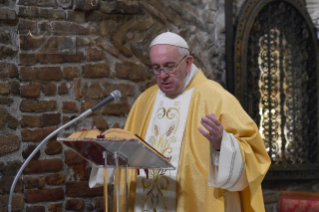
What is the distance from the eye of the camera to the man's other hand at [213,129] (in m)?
2.44

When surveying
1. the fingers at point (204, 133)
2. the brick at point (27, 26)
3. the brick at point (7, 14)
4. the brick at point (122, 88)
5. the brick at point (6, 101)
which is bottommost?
the fingers at point (204, 133)

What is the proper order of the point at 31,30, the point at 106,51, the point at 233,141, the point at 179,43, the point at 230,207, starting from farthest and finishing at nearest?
the point at 106,51 → the point at 31,30 → the point at 179,43 → the point at 230,207 → the point at 233,141

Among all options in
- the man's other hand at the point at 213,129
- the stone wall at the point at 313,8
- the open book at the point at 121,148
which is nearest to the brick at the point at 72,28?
the open book at the point at 121,148

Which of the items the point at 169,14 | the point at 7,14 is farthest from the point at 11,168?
the point at 169,14

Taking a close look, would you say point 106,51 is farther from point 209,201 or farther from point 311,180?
point 311,180

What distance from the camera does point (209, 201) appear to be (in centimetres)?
275

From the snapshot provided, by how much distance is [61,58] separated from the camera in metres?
3.46

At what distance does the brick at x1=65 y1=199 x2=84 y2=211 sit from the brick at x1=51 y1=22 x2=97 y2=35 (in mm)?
1328

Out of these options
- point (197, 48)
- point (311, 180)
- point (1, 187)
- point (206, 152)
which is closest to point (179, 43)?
point (206, 152)

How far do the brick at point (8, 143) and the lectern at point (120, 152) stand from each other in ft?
3.02

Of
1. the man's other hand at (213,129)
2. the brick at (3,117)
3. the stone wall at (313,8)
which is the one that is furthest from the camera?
the stone wall at (313,8)

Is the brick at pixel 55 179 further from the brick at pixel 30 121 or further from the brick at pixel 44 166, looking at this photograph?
the brick at pixel 30 121

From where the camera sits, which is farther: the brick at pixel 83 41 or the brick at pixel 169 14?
the brick at pixel 169 14

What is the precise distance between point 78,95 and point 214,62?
1449 mm
